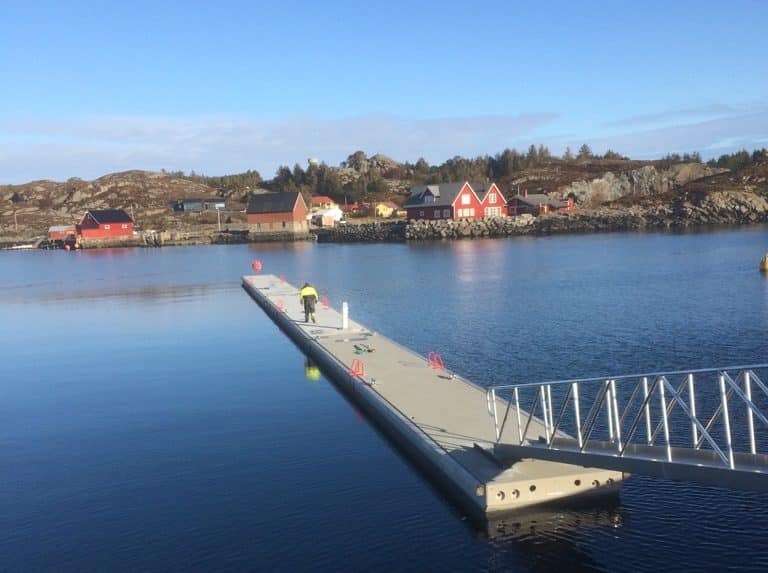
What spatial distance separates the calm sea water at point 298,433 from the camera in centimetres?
1323

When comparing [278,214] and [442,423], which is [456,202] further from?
[442,423]

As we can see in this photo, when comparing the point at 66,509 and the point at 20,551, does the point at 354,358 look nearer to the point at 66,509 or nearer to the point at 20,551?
the point at 66,509

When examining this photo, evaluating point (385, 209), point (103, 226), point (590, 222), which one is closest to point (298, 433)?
point (590, 222)

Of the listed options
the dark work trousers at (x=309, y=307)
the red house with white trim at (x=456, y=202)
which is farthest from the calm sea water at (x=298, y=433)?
the red house with white trim at (x=456, y=202)

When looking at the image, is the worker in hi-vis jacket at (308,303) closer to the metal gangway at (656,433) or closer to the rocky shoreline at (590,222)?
the metal gangway at (656,433)

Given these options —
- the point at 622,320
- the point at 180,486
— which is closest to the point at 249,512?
the point at 180,486

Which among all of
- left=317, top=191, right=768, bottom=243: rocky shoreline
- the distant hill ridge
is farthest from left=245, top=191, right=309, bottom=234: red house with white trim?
the distant hill ridge

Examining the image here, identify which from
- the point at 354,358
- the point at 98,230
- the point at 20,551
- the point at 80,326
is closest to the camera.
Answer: the point at 20,551

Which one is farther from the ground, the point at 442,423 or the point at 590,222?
the point at 590,222

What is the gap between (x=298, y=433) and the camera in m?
20.0

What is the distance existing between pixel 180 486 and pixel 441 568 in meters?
6.78

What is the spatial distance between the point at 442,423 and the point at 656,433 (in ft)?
19.8

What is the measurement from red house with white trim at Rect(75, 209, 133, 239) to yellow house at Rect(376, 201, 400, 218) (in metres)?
45.8

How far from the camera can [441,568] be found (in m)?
12.5
